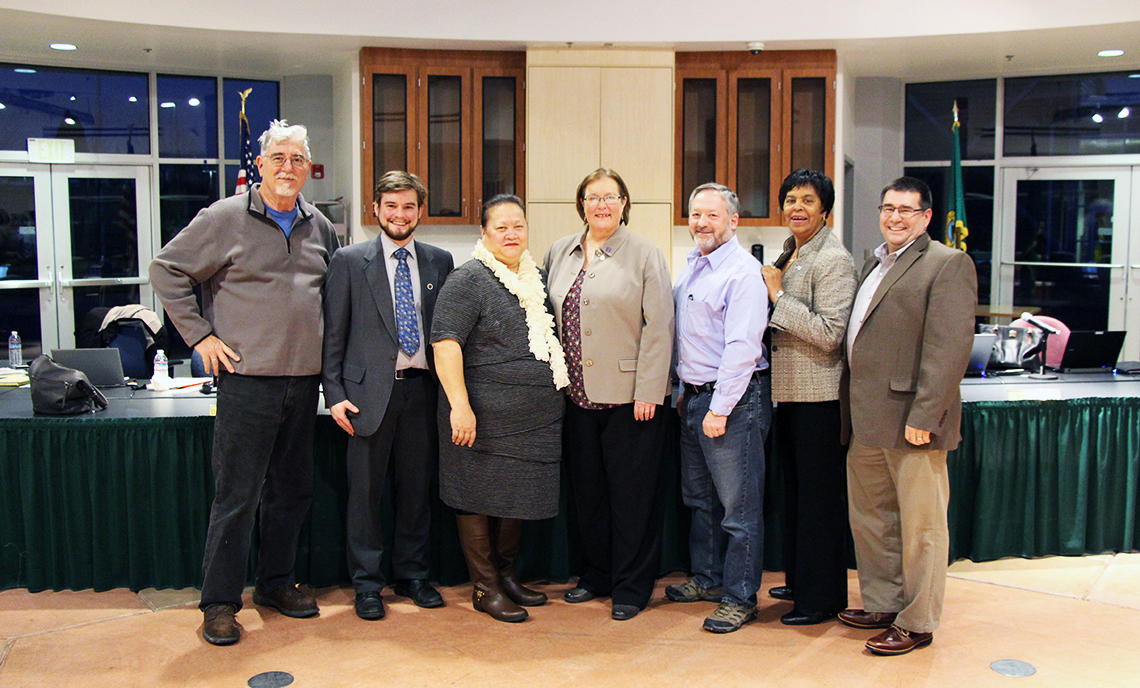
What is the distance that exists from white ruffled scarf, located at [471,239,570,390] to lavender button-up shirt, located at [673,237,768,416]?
0.44 meters

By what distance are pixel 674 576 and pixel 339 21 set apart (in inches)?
164

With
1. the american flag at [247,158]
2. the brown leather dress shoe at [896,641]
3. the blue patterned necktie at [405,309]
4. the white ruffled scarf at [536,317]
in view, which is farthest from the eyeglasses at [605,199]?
the american flag at [247,158]

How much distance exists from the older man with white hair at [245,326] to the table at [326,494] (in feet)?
1.35

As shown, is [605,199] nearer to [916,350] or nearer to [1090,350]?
[916,350]

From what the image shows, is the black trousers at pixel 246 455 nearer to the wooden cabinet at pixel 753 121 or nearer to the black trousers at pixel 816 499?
the black trousers at pixel 816 499

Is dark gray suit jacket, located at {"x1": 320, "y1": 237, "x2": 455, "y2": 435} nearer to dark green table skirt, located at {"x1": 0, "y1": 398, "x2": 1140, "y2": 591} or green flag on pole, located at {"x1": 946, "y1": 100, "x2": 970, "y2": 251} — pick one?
dark green table skirt, located at {"x1": 0, "y1": 398, "x2": 1140, "y2": 591}

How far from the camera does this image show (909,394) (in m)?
2.98

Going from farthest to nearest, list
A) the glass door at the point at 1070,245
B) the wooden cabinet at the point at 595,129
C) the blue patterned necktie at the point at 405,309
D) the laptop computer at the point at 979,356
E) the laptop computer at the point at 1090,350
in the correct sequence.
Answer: the glass door at the point at 1070,245 → the wooden cabinet at the point at 595,129 → the laptop computer at the point at 1090,350 → the laptop computer at the point at 979,356 → the blue patterned necktie at the point at 405,309

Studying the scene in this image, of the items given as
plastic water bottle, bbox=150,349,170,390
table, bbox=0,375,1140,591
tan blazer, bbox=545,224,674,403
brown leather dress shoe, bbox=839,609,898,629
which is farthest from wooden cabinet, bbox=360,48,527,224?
brown leather dress shoe, bbox=839,609,898,629

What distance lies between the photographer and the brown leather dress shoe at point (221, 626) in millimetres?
3131

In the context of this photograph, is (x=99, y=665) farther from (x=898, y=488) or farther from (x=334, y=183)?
(x=334, y=183)

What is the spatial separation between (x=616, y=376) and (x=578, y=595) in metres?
0.92

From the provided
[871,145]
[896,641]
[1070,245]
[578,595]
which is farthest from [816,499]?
[1070,245]

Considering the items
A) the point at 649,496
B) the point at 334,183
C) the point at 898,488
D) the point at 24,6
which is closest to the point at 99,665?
the point at 649,496
